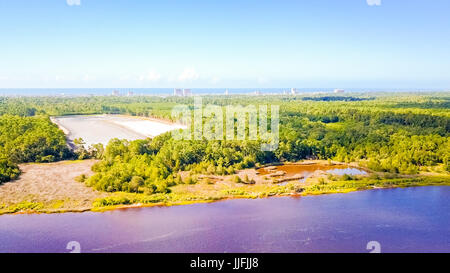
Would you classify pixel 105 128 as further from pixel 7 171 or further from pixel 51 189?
pixel 51 189

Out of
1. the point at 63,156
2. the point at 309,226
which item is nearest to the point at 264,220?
the point at 309,226

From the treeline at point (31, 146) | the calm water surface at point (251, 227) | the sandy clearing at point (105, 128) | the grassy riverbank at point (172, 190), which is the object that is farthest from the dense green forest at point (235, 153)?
the sandy clearing at point (105, 128)

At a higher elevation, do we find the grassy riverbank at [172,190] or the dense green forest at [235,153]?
the dense green forest at [235,153]

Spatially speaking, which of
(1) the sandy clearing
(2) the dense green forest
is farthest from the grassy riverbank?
(1) the sandy clearing

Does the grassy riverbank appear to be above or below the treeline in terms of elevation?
below

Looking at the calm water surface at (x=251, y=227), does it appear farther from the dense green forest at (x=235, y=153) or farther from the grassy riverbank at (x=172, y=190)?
the dense green forest at (x=235, y=153)

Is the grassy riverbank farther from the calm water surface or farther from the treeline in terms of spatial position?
the treeline
